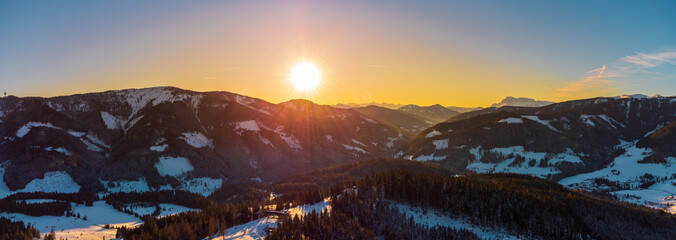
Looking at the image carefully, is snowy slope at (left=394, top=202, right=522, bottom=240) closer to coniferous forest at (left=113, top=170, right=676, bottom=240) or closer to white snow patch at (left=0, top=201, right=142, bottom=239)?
coniferous forest at (left=113, top=170, right=676, bottom=240)

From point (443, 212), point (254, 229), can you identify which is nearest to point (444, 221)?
point (443, 212)

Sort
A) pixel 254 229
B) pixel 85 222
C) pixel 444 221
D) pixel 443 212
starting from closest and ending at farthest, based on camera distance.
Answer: pixel 254 229 → pixel 444 221 → pixel 443 212 → pixel 85 222

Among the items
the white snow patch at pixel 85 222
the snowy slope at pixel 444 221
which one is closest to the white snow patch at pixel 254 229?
the snowy slope at pixel 444 221

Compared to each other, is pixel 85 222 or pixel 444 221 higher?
pixel 444 221

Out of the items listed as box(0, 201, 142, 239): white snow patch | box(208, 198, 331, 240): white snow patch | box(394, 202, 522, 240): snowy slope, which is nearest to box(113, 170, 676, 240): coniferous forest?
box(394, 202, 522, 240): snowy slope

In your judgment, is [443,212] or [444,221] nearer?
[444,221]

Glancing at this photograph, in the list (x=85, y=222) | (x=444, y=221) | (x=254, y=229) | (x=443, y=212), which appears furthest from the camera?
(x=85, y=222)

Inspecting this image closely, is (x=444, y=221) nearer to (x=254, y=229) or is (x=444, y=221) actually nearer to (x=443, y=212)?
(x=443, y=212)

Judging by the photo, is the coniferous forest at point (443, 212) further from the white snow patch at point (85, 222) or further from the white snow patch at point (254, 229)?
the white snow patch at point (85, 222)

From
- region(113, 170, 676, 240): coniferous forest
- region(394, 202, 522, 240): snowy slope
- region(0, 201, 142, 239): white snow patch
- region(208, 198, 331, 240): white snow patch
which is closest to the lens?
region(113, 170, 676, 240): coniferous forest

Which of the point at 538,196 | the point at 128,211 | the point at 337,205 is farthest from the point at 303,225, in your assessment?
the point at 128,211

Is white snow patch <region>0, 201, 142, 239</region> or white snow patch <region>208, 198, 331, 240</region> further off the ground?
white snow patch <region>208, 198, 331, 240</region>

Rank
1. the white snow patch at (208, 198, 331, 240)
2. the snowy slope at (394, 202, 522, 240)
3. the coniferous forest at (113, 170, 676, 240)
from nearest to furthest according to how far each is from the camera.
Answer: the coniferous forest at (113, 170, 676, 240) < the white snow patch at (208, 198, 331, 240) < the snowy slope at (394, 202, 522, 240)
